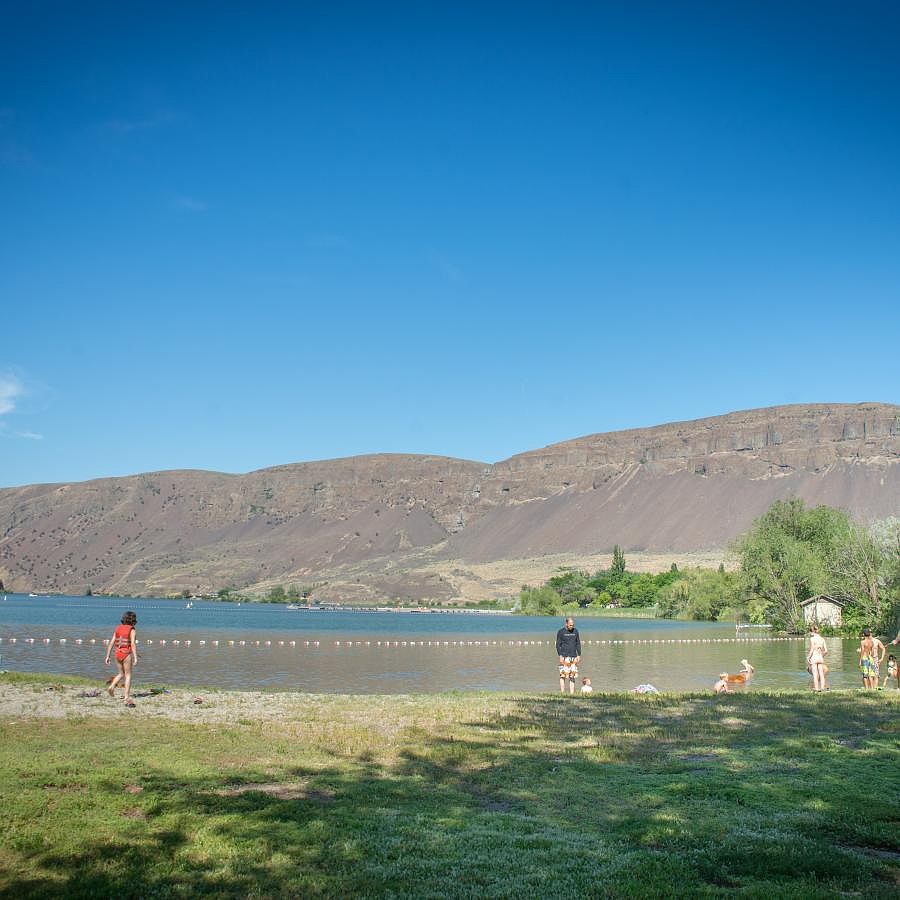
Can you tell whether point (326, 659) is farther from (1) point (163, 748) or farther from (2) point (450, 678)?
(1) point (163, 748)

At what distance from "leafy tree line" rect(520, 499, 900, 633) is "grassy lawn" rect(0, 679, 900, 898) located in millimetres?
51774

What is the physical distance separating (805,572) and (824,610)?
12.0 ft

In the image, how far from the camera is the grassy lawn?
309 inches

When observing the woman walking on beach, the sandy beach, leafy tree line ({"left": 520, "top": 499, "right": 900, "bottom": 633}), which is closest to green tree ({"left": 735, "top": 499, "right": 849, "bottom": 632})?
leafy tree line ({"left": 520, "top": 499, "right": 900, "bottom": 633})

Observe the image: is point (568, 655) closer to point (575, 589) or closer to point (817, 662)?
point (817, 662)

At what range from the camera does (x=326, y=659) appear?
156 ft

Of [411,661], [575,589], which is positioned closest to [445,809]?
[411,661]

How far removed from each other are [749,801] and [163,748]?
28.7ft

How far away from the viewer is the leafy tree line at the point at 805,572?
63562 mm

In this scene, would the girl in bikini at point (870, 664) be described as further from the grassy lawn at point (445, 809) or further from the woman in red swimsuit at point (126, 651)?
the woman in red swimsuit at point (126, 651)

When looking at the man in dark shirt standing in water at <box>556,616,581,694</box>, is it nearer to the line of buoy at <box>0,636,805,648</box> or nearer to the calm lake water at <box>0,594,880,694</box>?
the calm lake water at <box>0,594,880,694</box>

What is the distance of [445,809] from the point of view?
1042cm

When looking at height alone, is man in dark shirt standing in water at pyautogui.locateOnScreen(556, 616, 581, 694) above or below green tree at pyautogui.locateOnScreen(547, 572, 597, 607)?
above

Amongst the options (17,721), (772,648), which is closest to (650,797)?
(17,721)
